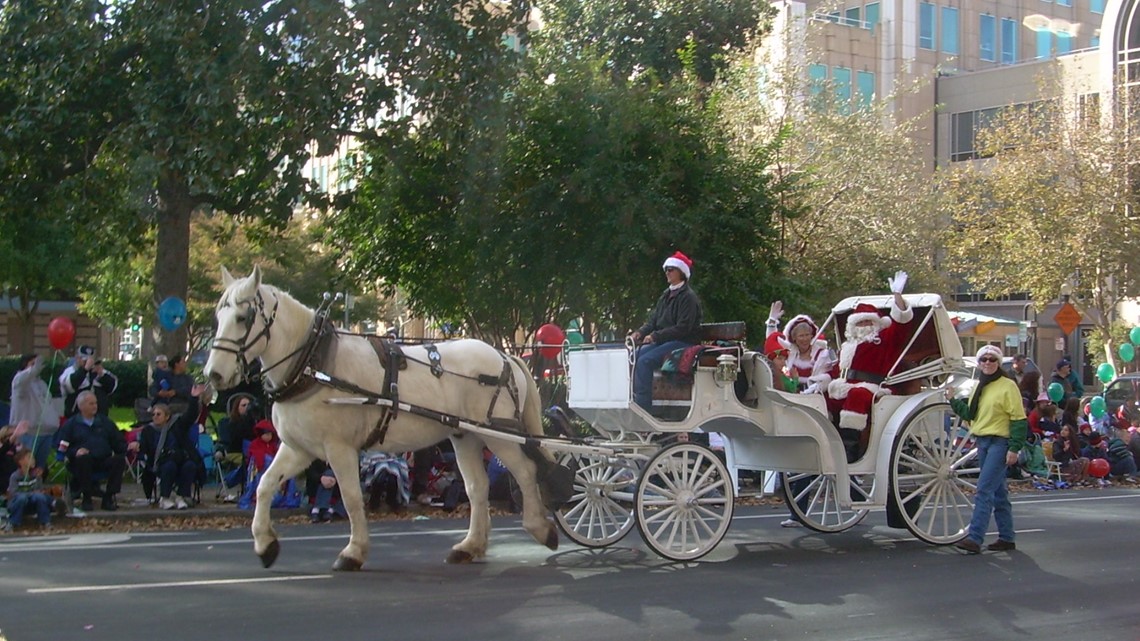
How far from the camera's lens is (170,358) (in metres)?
16.4

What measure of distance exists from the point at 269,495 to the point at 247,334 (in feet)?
3.99

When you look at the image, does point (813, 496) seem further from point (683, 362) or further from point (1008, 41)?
point (1008, 41)

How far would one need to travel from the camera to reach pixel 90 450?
13828mm

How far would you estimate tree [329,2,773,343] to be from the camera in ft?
62.2

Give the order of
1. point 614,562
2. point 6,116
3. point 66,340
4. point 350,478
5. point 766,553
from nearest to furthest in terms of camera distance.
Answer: point 350,478 < point 614,562 < point 766,553 < point 6,116 < point 66,340

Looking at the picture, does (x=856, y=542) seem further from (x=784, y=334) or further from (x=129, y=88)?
(x=129, y=88)

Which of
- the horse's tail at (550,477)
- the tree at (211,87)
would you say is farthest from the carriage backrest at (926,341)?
the tree at (211,87)

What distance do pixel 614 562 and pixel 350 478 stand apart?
2.32 metres

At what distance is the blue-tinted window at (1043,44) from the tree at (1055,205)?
87.2 feet

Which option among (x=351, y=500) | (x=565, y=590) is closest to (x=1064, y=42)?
(x=565, y=590)

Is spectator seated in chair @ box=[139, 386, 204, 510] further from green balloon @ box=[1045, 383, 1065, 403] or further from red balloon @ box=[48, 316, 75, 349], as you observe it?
green balloon @ box=[1045, 383, 1065, 403]

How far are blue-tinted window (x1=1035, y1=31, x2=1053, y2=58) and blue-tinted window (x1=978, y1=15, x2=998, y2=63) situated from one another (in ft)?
8.69

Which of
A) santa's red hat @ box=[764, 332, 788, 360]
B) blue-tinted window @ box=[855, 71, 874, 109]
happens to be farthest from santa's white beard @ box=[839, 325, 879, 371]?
blue-tinted window @ box=[855, 71, 874, 109]

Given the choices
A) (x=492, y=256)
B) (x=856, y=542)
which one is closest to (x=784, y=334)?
(x=856, y=542)
